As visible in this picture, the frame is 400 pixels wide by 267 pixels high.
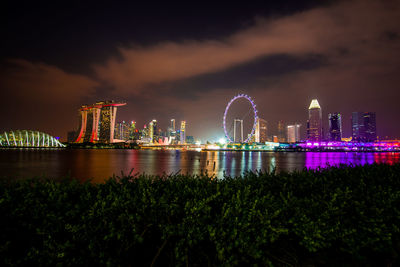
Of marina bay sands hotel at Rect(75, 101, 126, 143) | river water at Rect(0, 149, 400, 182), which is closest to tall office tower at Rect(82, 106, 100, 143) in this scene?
marina bay sands hotel at Rect(75, 101, 126, 143)

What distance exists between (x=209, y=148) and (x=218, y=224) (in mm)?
186331

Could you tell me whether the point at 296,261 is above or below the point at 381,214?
below

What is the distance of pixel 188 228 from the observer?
2984 millimetres

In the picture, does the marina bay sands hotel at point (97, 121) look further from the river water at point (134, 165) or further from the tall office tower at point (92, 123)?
the river water at point (134, 165)

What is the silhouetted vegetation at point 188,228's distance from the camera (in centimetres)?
287

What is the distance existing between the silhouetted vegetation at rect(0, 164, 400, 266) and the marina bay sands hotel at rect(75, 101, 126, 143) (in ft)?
591

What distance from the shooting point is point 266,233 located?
3100mm

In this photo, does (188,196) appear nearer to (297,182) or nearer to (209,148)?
(297,182)

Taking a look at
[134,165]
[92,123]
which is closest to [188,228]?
[134,165]

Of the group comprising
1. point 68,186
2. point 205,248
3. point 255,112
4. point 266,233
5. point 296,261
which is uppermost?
point 255,112

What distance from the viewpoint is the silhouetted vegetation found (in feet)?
9.41

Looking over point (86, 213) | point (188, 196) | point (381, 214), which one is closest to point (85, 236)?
point (86, 213)

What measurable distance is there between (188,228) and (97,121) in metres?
196

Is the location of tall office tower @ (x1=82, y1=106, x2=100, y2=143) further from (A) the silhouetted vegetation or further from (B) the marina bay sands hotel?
(A) the silhouetted vegetation
